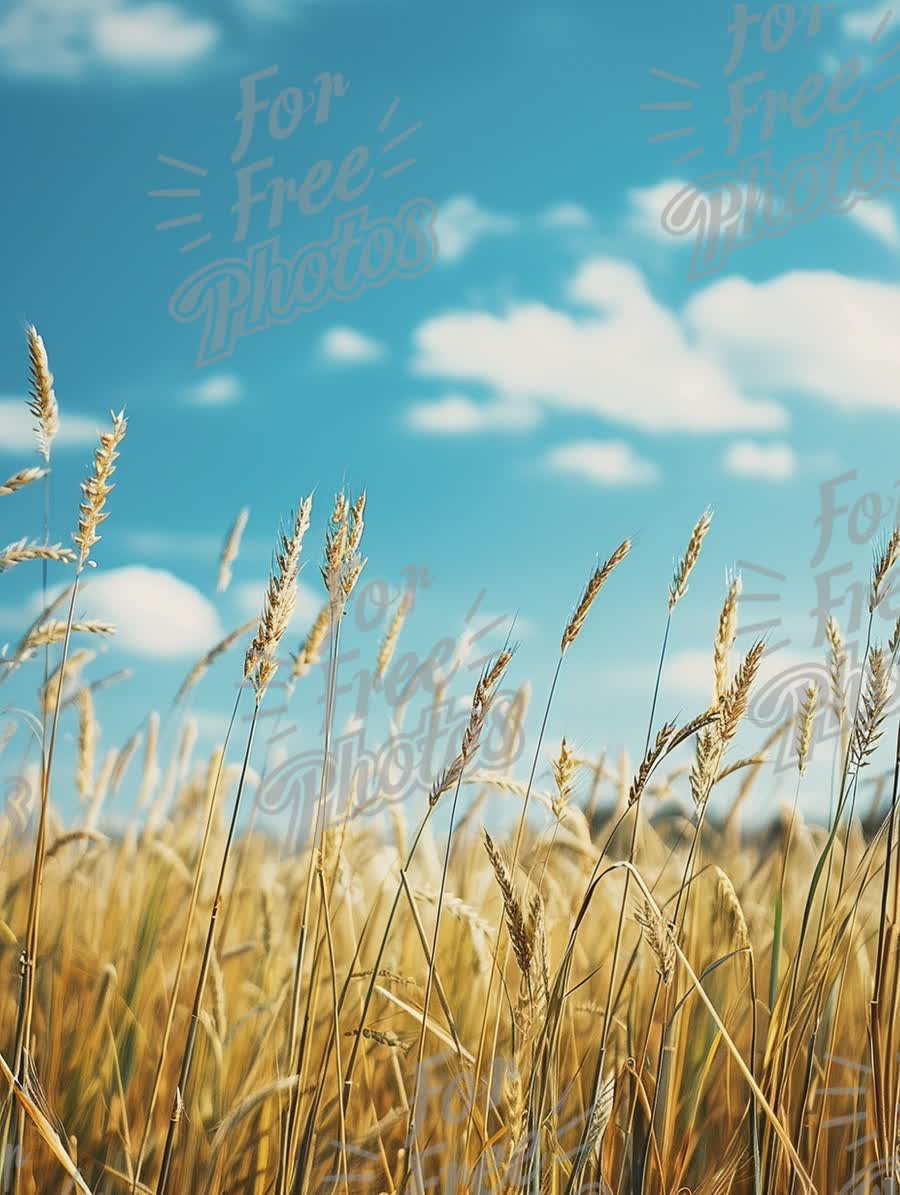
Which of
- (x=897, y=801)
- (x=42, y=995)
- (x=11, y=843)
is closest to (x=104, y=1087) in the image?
(x=42, y=995)

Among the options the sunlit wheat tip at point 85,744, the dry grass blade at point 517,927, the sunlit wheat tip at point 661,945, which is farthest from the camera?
the sunlit wheat tip at point 85,744

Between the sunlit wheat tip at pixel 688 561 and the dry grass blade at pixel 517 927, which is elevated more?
the sunlit wheat tip at pixel 688 561

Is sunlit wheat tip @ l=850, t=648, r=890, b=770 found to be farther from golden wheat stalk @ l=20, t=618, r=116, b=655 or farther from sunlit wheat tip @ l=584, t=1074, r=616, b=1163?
golden wheat stalk @ l=20, t=618, r=116, b=655

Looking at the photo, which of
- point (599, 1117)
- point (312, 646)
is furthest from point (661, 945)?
point (312, 646)

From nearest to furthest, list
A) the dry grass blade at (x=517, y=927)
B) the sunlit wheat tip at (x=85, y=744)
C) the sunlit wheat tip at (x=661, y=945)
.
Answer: the dry grass blade at (x=517, y=927) < the sunlit wheat tip at (x=661, y=945) < the sunlit wheat tip at (x=85, y=744)

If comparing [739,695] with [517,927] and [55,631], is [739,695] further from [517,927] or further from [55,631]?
[55,631]

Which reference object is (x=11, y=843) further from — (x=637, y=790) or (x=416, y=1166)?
(x=637, y=790)

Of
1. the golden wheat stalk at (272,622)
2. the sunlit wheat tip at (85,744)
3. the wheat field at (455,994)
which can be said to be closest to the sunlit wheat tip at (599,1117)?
the wheat field at (455,994)

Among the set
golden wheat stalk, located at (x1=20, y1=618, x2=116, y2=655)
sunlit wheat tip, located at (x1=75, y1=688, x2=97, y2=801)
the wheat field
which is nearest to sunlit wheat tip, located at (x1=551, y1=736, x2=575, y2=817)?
the wheat field

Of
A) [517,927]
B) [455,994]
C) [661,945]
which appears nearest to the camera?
[517,927]

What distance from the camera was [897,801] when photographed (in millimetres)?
1396

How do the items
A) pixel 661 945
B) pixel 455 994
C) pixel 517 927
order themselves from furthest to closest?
1. pixel 455 994
2. pixel 661 945
3. pixel 517 927

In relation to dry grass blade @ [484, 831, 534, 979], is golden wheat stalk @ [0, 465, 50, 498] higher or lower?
higher

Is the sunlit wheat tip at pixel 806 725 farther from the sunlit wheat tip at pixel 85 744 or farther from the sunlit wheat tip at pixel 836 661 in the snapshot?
the sunlit wheat tip at pixel 85 744
